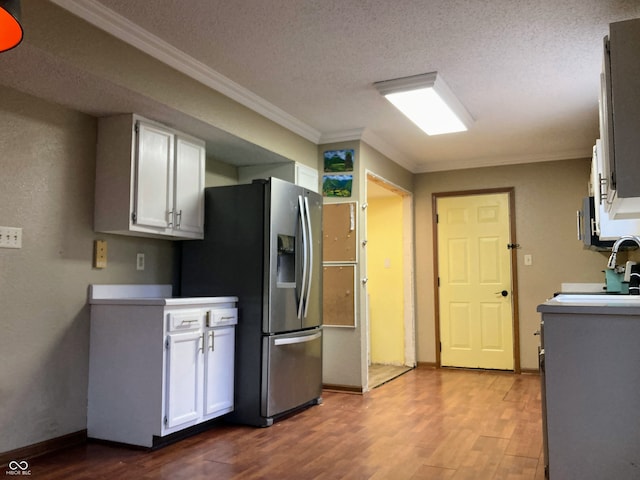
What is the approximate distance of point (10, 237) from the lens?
2.90 meters

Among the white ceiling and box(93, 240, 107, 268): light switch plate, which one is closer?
the white ceiling

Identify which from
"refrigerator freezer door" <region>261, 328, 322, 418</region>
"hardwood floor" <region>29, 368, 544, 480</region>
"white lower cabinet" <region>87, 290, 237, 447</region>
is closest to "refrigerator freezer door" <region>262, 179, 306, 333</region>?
"refrigerator freezer door" <region>261, 328, 322, 418</region>

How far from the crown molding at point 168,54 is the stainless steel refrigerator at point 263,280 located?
651 millimetres

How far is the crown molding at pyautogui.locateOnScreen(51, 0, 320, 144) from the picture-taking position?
264 centimetres

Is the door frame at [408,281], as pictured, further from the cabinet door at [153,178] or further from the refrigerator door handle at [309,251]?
the cabinet door at [153,178]

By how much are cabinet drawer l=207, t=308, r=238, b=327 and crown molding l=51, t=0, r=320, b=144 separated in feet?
4.80

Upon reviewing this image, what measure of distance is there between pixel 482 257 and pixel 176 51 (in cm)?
409

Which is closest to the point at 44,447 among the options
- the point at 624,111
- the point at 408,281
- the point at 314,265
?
the point at 314,265

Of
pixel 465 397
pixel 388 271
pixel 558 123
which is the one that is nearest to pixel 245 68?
pixel 558 123

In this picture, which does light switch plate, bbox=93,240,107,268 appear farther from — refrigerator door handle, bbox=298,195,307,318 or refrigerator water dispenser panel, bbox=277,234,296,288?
refrigerator door handle, bbox=298,195,307,318

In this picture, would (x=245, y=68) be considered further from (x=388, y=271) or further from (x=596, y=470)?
(x=388, y=271)

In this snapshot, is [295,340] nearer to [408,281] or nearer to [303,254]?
[303,254]

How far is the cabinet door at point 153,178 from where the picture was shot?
328 centimetres

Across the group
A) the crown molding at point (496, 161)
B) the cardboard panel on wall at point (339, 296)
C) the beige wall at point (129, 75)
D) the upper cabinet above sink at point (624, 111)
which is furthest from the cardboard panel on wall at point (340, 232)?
the upper cabinet above sink at point (624, 111)
